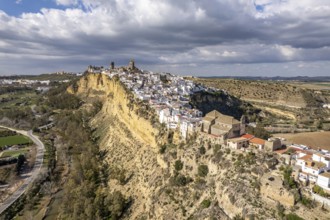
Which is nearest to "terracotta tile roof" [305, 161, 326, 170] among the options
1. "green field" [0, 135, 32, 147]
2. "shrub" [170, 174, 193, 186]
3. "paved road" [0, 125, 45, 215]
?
"shrub" [170, 174, 193, 186]

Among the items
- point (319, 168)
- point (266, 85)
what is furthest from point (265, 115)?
point (319, 168)

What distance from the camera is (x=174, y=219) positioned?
28.0 metres

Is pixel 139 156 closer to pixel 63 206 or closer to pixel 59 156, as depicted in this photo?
pixel 63 206

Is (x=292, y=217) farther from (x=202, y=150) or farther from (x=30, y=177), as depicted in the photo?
(x=30, y=177)

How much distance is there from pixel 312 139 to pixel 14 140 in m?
65.6

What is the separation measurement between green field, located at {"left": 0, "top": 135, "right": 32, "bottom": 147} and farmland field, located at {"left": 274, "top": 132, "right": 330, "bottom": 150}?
2229 inches

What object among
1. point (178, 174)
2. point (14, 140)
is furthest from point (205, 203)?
point (14, 140)

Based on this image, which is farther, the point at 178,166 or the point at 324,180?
the point at 178,166

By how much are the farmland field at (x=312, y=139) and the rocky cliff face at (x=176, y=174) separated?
20826 mm

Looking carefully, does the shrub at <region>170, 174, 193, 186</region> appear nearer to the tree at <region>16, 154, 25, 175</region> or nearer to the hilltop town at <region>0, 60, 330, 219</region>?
the hilltop town at <region>0, 60, 330, 219</region>

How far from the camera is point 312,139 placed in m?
49.5

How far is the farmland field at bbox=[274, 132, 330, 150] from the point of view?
152 ft

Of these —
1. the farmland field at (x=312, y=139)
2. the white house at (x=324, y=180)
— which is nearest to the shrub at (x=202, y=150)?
the white house at (x=324, y=180)

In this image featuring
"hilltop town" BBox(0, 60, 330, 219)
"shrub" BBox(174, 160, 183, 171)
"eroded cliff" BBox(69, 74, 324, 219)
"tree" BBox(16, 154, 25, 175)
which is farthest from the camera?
"tree" BBox(16, 154, 25, 175)
